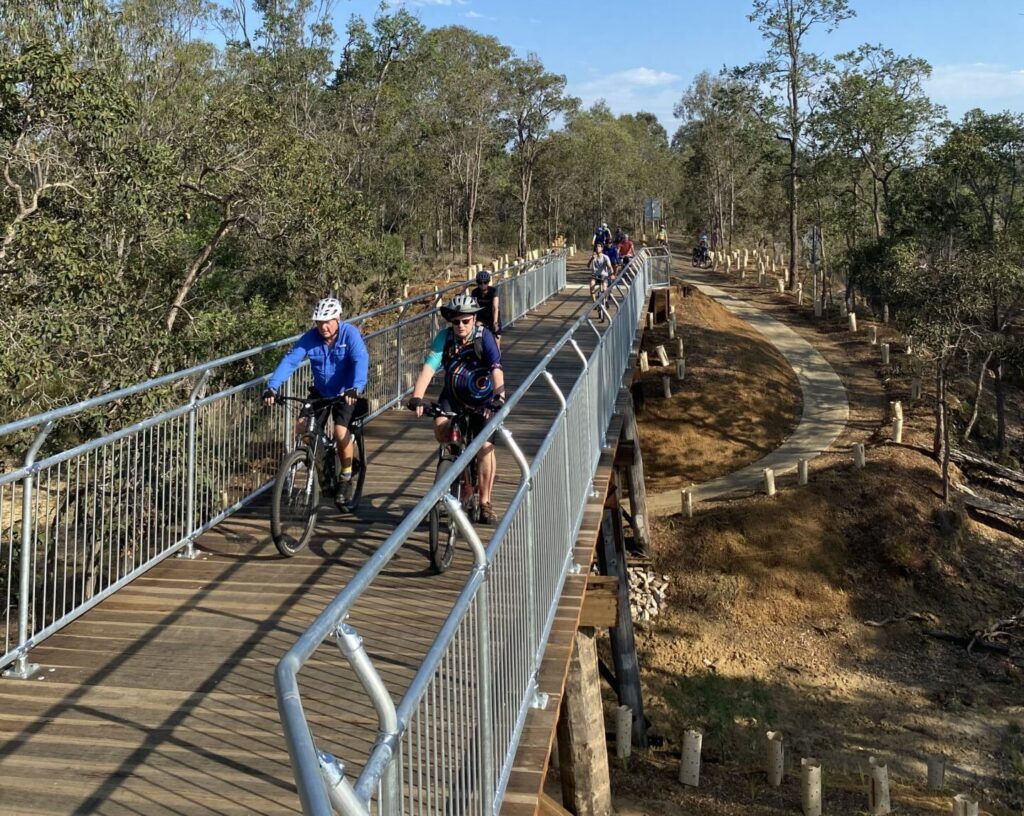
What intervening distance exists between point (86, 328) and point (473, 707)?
31.1ft

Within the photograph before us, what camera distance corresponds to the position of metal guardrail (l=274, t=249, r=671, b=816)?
1.97 m

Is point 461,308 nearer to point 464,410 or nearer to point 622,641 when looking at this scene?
point 464,410

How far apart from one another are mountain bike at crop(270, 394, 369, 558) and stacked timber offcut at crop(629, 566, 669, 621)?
474 inches

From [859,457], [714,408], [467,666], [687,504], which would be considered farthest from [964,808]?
[714,408]

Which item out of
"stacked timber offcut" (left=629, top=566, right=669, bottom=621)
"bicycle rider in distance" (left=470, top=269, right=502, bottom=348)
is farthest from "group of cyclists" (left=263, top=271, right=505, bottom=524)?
"stacked timber offcut" (left=629, top=566, right=669, bottom=621)

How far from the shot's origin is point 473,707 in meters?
3.38

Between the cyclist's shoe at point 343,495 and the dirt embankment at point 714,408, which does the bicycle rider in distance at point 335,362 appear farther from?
the dirt embankment at point 714,408

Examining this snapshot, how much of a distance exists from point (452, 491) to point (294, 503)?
42.8 inches

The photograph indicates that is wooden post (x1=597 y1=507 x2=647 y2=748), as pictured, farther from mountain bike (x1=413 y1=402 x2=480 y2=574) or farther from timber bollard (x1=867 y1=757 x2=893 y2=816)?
mountain bike (x1=413 y1=402 x2=480 y2=574)

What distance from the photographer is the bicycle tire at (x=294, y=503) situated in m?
6.30

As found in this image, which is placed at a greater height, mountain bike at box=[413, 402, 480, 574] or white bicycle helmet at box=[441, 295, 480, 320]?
white bicycle helmet at box=[441, 295, 480, 320]

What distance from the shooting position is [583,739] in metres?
8.86

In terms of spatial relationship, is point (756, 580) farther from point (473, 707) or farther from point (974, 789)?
point (473, 707)

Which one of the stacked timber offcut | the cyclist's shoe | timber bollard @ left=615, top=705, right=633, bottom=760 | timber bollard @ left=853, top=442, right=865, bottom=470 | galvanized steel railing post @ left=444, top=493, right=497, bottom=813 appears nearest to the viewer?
galvanized steel railing post @ left=444, top=493, right=497, bottom=813
